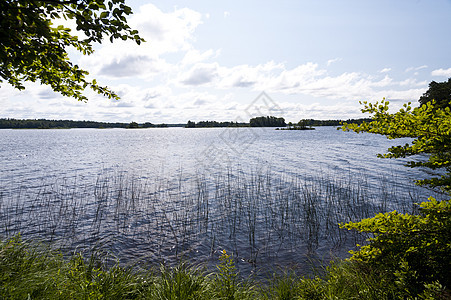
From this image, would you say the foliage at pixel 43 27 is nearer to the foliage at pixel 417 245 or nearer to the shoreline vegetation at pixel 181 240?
the shoreline vegetation at pixel 181 240

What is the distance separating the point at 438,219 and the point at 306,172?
803 inches

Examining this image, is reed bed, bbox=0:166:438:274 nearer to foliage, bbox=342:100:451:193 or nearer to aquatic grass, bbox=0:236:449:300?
aquatic grass, bbox=0:236:449:300

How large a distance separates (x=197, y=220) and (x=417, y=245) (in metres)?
9.73

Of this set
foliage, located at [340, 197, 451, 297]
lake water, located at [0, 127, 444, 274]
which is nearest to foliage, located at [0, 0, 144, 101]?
foliage, located at [340, 197, 451, 297]

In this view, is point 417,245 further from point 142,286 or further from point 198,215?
point 198,215

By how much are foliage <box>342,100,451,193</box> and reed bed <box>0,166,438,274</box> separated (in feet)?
18.3

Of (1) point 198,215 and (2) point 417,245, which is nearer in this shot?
(2) point 417,245

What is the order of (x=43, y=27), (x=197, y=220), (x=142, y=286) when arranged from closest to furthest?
1. (x=43, y=27)
2. (x=142, y=286)
3. (x=197, y=220)

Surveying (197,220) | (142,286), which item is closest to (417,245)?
(142,286)

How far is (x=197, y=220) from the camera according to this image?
12773 mm

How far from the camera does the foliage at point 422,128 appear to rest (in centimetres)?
423

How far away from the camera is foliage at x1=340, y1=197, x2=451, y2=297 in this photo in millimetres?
4461

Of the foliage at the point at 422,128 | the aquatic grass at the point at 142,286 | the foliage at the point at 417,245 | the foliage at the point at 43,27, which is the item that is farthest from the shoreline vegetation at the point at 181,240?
the foliage at the point at 43,27

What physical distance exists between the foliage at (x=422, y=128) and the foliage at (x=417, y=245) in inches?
23.3
